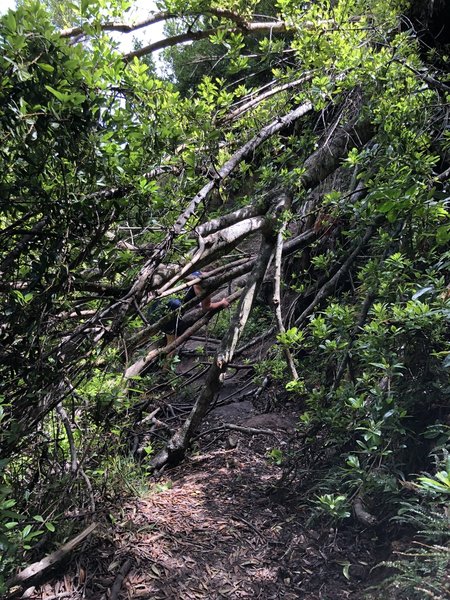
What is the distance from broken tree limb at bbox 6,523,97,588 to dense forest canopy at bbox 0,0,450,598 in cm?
10

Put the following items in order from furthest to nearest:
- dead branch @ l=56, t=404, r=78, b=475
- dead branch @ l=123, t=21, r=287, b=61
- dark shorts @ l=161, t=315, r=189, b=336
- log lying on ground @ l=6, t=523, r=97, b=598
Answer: dead branch @ l=123, t=21, r=287, b=61 → dark shorts @ l=161, t=315, r=189, b=336 → dead branch @ l=56, t=404, r=78, b=475 → log lying on ground @ l=6, t=523, r=97, b=598

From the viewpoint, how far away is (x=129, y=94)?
7.11 feet

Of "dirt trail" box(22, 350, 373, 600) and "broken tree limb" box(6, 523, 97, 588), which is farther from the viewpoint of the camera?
"dirt trail" box(22, 350, 373, 600)

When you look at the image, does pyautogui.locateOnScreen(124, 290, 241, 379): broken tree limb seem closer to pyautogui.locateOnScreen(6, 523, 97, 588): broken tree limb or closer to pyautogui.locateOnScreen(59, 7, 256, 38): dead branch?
pyautogui.locateOnScreen(6, 523, 97, 588): broken tree limb

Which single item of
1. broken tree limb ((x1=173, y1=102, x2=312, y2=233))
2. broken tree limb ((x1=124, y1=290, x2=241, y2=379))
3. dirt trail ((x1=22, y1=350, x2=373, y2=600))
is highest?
broken tree limb ((x1=173, y1=102, x2=312, y2=233))

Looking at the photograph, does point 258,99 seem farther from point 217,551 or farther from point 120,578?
point 120,578

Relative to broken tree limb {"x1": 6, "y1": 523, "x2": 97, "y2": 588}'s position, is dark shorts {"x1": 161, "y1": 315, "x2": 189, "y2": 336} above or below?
below

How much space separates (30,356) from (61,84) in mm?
1185

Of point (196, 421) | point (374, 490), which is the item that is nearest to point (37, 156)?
point (374, 490)

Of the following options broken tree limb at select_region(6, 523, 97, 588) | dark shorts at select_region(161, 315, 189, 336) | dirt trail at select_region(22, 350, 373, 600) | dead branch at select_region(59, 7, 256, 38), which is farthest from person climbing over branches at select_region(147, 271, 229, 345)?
dead branch at select_region(59, 7, 256, 38)

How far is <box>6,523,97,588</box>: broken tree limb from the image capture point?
2.20 m

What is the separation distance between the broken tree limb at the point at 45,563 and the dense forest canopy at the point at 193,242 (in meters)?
0.10

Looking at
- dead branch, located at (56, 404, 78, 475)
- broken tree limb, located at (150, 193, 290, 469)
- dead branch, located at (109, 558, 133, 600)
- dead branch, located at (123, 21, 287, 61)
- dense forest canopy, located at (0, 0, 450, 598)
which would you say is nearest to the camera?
dense forest canopy, located at (0, 0, 450, 598)

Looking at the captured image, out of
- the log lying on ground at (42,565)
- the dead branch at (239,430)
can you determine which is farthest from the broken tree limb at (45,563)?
the dead branch at (239,430)
